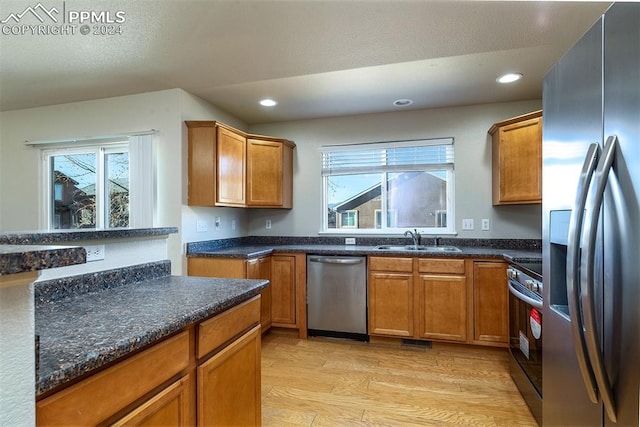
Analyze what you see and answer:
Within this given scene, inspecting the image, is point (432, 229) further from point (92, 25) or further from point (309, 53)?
point (92, 25)

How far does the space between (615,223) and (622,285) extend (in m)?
0.17

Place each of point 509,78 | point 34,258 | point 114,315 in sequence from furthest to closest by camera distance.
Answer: point 509,78 → point 114,315 → point 34,258

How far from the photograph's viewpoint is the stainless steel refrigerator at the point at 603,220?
32.7 inches

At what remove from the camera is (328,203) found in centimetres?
382

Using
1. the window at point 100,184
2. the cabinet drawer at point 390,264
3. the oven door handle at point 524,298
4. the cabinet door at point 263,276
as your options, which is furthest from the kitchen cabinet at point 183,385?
the window at point 100,184

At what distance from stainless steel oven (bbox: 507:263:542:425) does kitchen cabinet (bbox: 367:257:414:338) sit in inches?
32.6

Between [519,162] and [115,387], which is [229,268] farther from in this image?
[519,162]

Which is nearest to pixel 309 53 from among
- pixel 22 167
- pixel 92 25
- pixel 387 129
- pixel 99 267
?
pixel 92 25

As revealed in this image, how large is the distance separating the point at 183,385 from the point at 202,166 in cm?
220

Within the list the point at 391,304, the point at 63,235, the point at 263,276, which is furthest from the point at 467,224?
the point at 63,235

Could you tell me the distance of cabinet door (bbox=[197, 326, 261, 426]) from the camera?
1.16 m

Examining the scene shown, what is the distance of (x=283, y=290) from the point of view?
3209 mm

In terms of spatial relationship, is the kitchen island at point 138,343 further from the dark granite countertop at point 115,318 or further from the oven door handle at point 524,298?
the oven door handle at point 524,298

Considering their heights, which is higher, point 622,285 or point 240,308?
point 622,285
